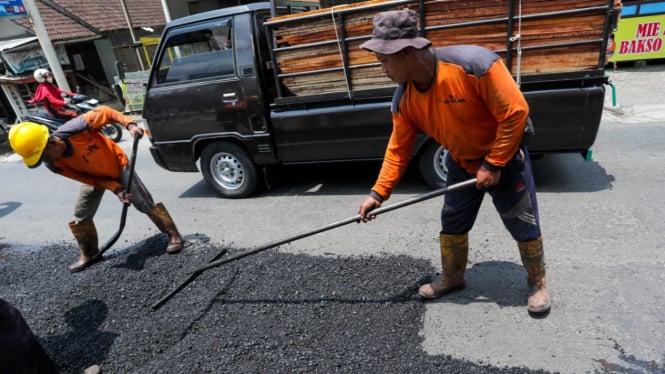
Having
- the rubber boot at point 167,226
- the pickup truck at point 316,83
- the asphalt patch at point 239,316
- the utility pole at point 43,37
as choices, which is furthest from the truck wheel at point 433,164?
the utility pole at point 43,37

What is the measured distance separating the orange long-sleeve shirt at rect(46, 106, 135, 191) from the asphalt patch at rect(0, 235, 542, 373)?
2.83ft

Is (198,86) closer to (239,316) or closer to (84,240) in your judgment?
(84,240)

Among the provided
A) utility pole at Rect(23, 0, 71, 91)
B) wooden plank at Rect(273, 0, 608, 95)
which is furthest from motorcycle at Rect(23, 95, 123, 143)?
wooden plank at Rect(273, 0, 608, 95)

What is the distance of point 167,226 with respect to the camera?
4062mm

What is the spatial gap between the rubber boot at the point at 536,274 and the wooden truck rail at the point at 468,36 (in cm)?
192

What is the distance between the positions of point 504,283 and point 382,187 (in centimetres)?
120

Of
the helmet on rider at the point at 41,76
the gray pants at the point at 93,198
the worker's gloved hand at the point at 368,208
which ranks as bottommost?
the gray pants at the point at 93,198

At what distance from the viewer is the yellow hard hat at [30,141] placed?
3.14 metres

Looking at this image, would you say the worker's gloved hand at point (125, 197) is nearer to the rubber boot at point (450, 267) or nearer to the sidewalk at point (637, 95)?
the rubber boot at point (450, 267)

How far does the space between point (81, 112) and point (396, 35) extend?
30.4 ft

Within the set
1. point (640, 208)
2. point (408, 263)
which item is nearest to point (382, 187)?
point (408, 263)

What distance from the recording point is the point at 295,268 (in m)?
3.44

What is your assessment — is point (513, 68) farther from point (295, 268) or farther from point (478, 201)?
point (295, 268)

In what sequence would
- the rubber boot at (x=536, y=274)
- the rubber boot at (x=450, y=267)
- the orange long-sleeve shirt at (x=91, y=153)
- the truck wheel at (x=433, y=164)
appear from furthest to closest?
the truck wheel at (x=433, y=164)
the orange long-sleeve shirt at (x=91, y=153)
the rubber boot at (x=450, y=267)
the rubber boot at (x=536, y=274)
